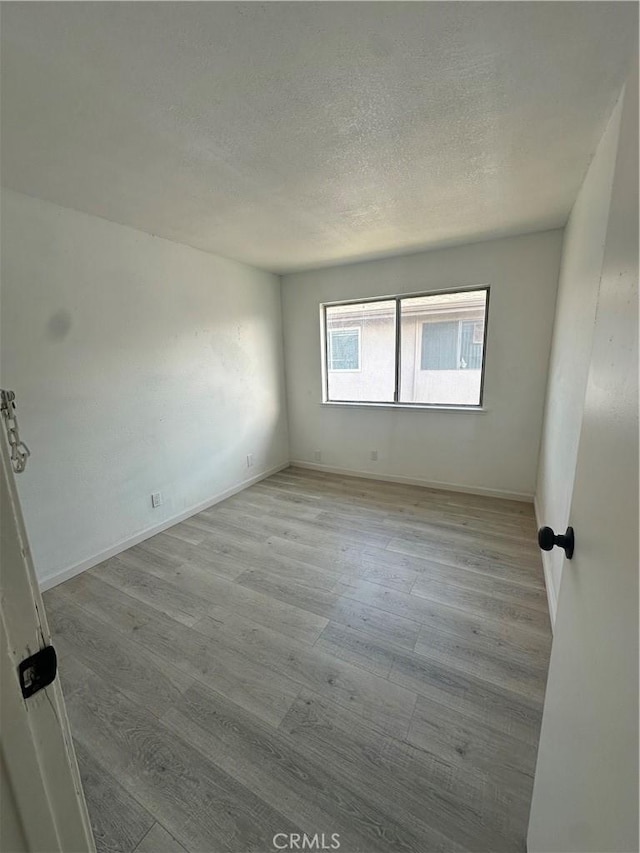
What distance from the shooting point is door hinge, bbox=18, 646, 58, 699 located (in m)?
0.49

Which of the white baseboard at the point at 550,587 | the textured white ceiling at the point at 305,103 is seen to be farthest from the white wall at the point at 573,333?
the textured white ceiling at the point at 305,103

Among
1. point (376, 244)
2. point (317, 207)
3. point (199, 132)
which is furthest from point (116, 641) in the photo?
point (376, 244)

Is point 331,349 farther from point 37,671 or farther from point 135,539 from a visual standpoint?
point 37,671

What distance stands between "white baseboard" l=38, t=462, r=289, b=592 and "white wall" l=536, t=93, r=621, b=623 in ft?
9.51

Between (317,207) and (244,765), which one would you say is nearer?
(244,765)

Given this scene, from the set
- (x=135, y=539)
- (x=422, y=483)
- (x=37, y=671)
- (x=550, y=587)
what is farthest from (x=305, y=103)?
(x=422, y=483)

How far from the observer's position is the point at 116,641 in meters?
1.79

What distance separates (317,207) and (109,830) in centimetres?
309

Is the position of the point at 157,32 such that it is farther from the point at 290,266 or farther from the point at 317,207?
the point at 290,266

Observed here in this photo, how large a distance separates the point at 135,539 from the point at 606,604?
3040 millimetres

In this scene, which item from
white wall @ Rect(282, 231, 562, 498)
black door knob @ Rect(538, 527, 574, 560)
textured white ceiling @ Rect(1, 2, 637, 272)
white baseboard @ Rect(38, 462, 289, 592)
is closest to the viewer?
black door knob @ Rect(538, 527, 574, 560)

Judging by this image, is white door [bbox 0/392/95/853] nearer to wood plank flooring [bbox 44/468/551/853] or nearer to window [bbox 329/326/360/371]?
wood plank flooring [bbox 44/468/551/853]

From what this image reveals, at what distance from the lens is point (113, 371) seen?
2518 millimetres

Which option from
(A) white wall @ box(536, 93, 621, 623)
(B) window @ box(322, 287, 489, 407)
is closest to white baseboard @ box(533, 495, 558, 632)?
(A) white wall @ box(536, 93, 621, 623)
